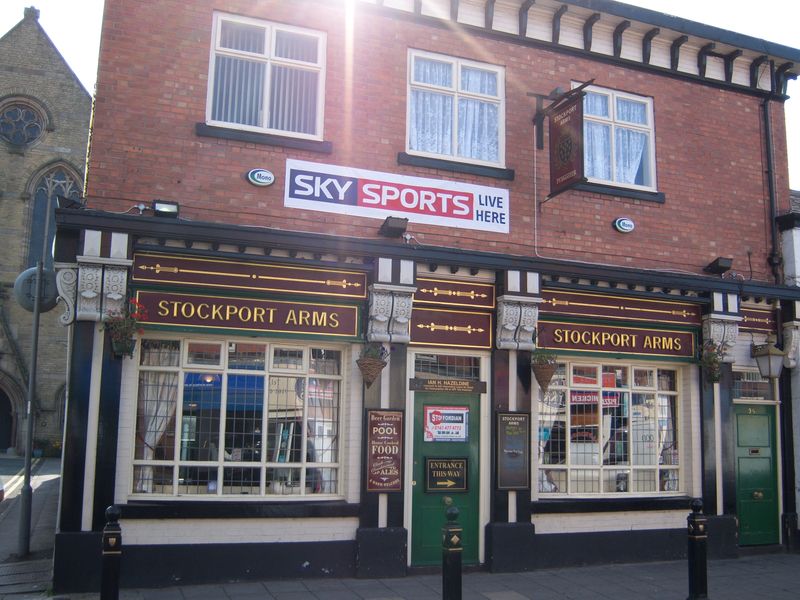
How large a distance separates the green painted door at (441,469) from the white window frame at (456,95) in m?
3.25

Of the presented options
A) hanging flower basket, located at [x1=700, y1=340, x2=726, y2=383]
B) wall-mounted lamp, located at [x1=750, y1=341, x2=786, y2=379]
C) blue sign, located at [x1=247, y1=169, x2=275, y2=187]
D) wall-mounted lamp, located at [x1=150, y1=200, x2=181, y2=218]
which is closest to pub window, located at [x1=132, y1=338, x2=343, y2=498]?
wall-mounted lamp, located at [x1=150, y1=200, x2=181, y2=218]

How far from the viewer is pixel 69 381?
26.3ft

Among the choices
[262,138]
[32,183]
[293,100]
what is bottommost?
[262,138]

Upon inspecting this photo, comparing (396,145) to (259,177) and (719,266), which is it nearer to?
(259,177)

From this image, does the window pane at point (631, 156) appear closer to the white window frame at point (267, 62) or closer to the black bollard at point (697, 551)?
the white window frame at point (267, 62)

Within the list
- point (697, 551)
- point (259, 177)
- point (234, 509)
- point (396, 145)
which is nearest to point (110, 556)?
point (234, 509)

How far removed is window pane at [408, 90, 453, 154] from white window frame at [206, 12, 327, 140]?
1311 mm

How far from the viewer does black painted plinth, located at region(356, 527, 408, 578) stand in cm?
889

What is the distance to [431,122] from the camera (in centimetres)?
1035

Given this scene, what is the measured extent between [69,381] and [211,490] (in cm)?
203

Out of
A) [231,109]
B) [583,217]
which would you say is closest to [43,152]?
[231,109]

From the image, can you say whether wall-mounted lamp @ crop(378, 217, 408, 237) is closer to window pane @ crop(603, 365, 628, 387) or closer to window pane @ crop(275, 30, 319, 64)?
window pane @ crop(275, 30, 319, 64)

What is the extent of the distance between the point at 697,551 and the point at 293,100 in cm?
711

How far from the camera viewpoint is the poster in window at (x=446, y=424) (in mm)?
9617
